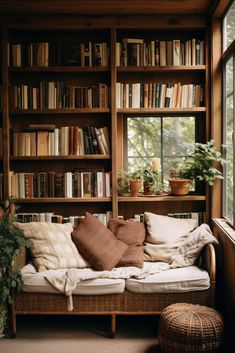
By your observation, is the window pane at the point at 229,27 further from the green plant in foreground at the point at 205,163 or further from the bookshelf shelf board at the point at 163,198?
the bookshelf shelf board at the point at 163,198

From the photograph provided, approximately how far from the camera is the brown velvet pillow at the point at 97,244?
388 centimetres

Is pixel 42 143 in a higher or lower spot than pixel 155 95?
lower

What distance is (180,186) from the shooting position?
4.43m

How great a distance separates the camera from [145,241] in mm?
4289

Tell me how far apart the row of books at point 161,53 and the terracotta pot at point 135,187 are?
115cm

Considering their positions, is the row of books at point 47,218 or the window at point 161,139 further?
the window at point 161,139

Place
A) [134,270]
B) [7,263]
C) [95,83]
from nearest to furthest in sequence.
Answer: [7,263] < [134,270] < [95,83]

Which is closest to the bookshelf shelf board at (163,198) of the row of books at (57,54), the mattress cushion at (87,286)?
the mattress cushion at (87,286)

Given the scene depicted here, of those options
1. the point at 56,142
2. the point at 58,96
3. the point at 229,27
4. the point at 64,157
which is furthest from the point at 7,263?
the point at 229,27

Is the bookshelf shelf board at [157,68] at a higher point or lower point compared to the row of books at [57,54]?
lower

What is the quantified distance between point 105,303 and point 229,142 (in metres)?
1.83

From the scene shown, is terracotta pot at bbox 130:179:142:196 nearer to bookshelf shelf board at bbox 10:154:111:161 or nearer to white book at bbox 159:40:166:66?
bookshelf shelf board at bbox 10:154:111:161

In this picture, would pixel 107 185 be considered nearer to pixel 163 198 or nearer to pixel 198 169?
pixel 163 198

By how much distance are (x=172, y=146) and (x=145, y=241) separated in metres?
1.06
